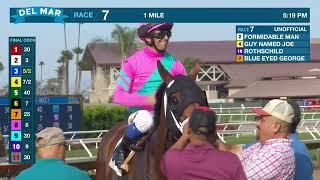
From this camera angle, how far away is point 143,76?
566cm

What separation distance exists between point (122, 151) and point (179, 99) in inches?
50.2

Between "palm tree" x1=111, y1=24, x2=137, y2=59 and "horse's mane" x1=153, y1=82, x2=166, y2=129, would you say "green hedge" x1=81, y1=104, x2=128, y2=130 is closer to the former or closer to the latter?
"horse's mane" x1=153, y1=82, x2=166, y2=129

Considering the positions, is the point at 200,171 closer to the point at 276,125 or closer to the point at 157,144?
the point at 276,125

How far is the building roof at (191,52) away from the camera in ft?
222

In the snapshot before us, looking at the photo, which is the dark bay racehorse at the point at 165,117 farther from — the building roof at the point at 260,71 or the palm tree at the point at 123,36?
the building roof at the point at 260,71

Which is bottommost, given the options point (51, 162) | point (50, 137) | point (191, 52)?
point (51, 162)

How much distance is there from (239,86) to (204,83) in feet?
12.6

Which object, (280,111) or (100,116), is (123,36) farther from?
(280,111)

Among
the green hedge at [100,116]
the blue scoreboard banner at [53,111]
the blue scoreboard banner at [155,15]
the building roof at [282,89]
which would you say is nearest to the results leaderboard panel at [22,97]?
the blue scoreboard banner at [155,15]

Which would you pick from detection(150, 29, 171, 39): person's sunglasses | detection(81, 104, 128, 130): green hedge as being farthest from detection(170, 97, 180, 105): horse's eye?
detection(81, 104, 128, 130): green hedge

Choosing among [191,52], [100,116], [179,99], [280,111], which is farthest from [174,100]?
[191,52]

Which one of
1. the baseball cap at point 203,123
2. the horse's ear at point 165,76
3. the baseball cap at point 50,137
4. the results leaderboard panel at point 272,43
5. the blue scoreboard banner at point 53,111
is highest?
the results leaderboard panel at point 272,43

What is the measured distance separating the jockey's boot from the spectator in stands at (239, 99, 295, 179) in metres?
1.36

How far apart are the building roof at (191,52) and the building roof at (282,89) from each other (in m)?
5.13
